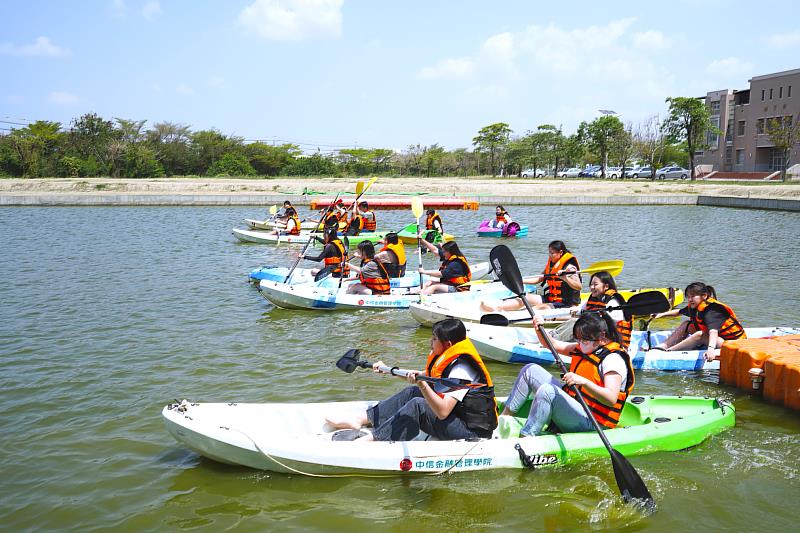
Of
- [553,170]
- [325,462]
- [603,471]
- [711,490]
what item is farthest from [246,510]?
[553,170]

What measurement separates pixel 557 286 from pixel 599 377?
5.08 meters

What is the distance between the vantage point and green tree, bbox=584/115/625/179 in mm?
55438

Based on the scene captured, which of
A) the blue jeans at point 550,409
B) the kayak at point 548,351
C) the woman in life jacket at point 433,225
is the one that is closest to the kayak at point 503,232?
the woman in life jacket at point 433,225

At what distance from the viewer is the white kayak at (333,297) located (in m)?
12.2

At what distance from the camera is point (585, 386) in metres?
5.82

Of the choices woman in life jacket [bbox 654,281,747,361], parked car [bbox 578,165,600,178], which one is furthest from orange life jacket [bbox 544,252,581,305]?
parked car [bbox 578,165,600,178]

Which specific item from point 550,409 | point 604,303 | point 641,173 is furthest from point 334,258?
point 641,173

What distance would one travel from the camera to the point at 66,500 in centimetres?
592

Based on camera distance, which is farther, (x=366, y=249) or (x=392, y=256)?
(x=392, y=256)

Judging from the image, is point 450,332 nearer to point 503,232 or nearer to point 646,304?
point 646,304

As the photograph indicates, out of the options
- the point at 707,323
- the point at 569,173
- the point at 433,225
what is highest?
the point at 569,173

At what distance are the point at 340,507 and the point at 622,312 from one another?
454cm

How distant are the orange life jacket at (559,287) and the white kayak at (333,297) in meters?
1.32

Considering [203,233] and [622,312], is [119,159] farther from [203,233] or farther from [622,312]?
[622,312]
